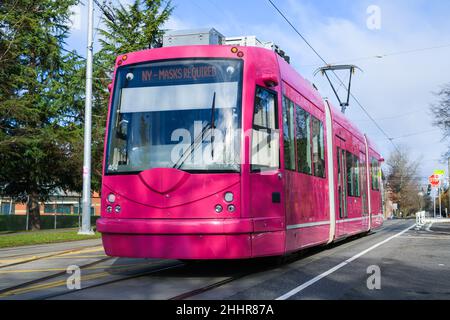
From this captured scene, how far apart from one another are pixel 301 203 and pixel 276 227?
1433 millimetres

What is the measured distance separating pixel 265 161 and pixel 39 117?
75.5ft

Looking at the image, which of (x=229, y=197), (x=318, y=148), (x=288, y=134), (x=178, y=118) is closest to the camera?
(x=229, y=197)

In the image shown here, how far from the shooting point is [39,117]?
28.1m

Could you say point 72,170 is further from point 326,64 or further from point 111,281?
point 111,281

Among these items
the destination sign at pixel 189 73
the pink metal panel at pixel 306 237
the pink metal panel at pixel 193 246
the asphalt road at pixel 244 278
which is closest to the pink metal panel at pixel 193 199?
the pink metal panel at pixel 193 246

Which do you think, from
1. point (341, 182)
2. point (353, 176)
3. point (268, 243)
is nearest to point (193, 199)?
point (268, 243)

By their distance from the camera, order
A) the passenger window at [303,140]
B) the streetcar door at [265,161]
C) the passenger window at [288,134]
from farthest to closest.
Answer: the passenger window at [303,140] → the passenger window at [288,134] → the streetcar door at [265,161]

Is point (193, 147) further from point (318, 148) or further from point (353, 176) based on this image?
point (353, 176)

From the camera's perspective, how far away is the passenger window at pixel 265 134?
760cm

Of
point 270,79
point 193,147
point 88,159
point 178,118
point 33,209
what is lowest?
point 33,209

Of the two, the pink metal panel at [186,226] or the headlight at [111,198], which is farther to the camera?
the headlight at [111,198]

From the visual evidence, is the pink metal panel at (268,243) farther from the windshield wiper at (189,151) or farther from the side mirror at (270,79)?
the side mirror at (270,79)

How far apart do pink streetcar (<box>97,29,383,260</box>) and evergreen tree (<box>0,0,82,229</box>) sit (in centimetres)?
1672

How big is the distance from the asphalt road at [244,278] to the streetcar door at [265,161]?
1.02 m
